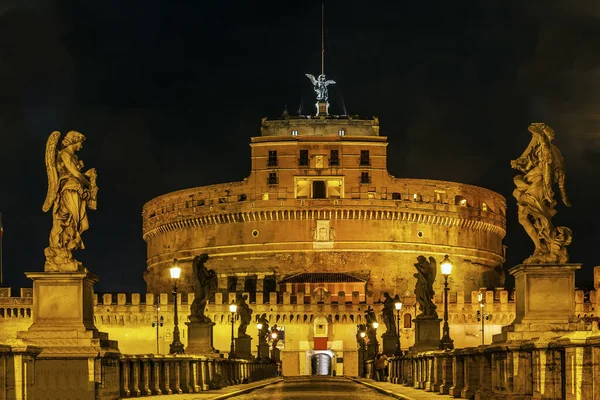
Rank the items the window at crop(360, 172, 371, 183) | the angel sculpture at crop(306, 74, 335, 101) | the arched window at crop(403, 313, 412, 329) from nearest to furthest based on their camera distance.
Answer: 1. the arched window at crop(403, 313, 412, 329)
2. the window at crop(360, 172, 371, 183)
3. the angel sculpture at crop(306, 74, 335, 101)

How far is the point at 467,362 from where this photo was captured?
23125mm

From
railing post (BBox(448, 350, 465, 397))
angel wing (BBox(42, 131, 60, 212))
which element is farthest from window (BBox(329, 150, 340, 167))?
angel wing (BBox(42, 131, 60, 212))

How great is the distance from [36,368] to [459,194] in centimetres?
9578

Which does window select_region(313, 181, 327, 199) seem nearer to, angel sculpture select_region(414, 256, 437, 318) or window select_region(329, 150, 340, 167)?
window select_region(329, 150, 340, 167)

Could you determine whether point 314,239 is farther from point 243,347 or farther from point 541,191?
point 541,191

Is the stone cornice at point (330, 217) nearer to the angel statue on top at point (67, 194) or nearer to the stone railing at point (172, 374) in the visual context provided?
the stone railing at point (172, 374)

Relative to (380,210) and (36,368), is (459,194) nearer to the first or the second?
(380,210)

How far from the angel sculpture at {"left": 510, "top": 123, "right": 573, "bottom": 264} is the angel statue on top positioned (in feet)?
23.3

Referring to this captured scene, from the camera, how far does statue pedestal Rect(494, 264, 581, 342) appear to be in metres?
19.3

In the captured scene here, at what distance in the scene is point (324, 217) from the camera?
107938 millimetres

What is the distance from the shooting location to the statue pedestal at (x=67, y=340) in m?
18.7

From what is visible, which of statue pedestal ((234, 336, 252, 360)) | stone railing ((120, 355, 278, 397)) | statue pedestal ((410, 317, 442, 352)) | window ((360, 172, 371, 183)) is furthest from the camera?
window ((360, 172, 371, 183))

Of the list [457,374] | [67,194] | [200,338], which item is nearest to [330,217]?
[200,338]

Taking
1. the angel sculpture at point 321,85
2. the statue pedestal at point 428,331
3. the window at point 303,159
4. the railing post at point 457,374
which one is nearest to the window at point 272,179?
the window at point 303,159
